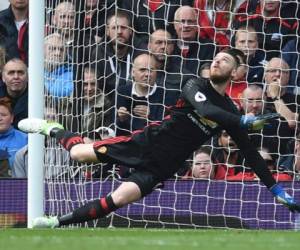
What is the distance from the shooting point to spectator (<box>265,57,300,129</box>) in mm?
11953

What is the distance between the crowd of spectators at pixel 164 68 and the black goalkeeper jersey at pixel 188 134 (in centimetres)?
181

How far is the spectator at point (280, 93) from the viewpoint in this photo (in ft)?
39.2

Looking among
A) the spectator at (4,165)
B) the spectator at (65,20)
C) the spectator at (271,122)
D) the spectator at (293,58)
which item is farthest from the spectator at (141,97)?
the spectator at (293,58)

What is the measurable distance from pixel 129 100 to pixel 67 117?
2.55ft

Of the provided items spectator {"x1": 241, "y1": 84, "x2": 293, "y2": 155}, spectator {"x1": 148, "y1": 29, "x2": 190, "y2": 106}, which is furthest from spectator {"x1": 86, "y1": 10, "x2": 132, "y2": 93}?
spectator {"x1": 241, "y1": 84, "x2": 293, "y2": 155}

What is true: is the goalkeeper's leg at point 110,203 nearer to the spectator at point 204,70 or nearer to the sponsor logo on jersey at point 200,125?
the sponsor logo on jersey at point 200,125

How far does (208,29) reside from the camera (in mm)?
12406

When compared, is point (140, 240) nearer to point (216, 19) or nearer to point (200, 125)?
point (200, 125)

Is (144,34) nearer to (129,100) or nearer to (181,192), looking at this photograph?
(129,100)

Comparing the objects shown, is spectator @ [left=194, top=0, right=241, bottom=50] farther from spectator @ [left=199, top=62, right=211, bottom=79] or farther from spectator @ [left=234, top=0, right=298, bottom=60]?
spectator @ [left=199, top=62, right=211, bottom=79]

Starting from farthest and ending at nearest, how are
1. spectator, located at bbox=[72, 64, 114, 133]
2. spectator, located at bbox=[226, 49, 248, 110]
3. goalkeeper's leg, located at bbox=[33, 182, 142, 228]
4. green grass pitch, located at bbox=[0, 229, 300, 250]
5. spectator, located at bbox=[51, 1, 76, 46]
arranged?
spectator, located at bbox=[226, 49, 248, 110] < spectator, located at bbox=[72, 64, 114, 133] < spectator, located at bbox=[51, 1, 76, 46] < goalkeeper's leg, located at bbox=[33, 182, 142, 228] < green grass pitch, located at bbox=[0, 229, 300, 250]

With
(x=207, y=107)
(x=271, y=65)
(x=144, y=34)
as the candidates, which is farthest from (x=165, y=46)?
(x=207, y=107)

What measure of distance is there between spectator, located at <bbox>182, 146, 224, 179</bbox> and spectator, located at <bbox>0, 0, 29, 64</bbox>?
2.75 m

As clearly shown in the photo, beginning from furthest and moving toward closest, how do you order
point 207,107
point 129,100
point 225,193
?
point 129,100 → point 225,193 → point 207,107
